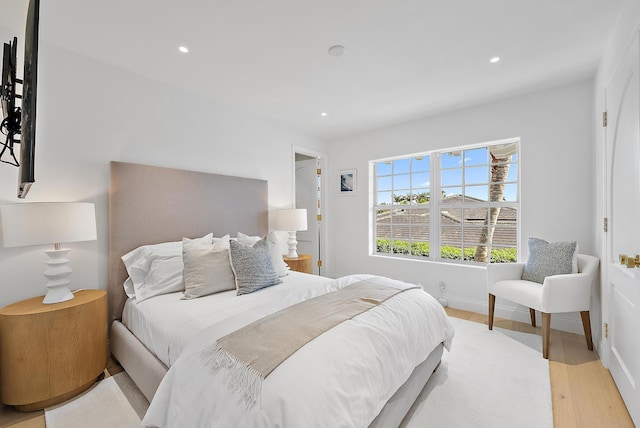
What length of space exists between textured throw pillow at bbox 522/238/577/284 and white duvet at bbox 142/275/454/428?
5.76 ft

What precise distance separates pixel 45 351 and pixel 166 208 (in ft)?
Answer: 4.34

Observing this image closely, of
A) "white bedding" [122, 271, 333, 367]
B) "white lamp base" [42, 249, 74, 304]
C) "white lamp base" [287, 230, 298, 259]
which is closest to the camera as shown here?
"white bedding" [122, 271, 333, 367]

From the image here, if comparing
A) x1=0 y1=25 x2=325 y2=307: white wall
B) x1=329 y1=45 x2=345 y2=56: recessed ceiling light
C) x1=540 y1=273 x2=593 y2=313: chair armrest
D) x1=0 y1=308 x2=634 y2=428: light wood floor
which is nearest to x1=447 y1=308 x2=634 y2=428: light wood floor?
x1=0 y1=308 x2=634 y2=428: light wood floor

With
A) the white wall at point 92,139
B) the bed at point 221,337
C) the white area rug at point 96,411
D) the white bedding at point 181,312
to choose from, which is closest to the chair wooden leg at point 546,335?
the bed at point 221,337

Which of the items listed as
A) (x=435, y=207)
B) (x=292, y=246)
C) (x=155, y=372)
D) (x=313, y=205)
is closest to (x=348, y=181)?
(x=313, y=205)

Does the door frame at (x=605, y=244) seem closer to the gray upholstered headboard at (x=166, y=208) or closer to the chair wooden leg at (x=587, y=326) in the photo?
the chair wooden leg at (x=587, y=326)

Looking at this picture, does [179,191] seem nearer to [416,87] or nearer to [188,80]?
[188,80]

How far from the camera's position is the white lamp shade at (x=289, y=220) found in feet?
11.7

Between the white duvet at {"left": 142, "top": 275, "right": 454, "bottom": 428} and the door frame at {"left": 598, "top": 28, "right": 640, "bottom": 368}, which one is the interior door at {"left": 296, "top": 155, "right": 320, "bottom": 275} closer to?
the white duvet at {"left": 142, "top": 275, "right": 454, "bottom": 428}

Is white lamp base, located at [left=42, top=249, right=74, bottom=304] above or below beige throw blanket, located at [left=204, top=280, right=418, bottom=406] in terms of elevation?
above

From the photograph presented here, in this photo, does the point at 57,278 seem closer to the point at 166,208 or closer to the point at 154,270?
the point at 154,270

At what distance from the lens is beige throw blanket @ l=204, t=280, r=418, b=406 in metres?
1.09

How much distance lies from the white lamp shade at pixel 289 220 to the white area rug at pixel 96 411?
218 cm

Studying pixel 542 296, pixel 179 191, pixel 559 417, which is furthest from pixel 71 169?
pixel 542 296
